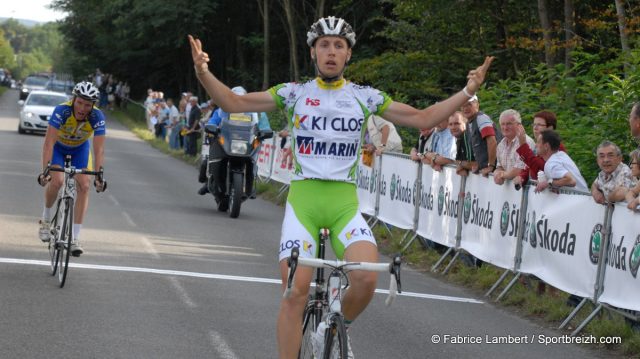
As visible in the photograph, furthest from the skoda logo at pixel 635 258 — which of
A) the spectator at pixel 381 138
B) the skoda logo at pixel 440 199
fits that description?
the spectator at pixel 381 138

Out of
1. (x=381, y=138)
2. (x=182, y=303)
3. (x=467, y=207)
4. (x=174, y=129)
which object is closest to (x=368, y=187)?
(x=381, y=138)

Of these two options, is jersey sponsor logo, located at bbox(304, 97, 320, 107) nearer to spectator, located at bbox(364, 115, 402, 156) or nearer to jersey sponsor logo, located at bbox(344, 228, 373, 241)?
jersey sponsor logo, located at bbox(344, 228, 373, 241)

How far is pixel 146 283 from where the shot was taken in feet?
37.0

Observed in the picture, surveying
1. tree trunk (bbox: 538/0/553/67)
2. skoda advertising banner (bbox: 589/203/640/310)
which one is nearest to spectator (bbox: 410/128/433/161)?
skoda advertising banner (bbox: 589/203/640/310)

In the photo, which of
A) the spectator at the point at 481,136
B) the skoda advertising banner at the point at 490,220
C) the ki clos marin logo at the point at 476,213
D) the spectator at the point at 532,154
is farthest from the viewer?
the spectator at the point at 481,136

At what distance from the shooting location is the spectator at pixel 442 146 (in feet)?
48.6

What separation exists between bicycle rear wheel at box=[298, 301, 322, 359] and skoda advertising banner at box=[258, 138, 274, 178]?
19197 millimetres

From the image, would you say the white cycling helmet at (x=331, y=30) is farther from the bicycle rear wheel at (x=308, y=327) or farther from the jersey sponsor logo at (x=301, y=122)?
the bicycle rear wheel at (x=308, y=327)

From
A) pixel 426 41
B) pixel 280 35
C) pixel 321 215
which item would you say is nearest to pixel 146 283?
pixel 321 215

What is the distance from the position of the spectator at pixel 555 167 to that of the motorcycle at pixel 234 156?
25.1ft

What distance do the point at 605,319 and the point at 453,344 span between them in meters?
1.58

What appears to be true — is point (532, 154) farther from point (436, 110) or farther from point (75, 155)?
point (436, 110)

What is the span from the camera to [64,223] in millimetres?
10953

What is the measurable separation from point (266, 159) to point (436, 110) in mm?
19771
